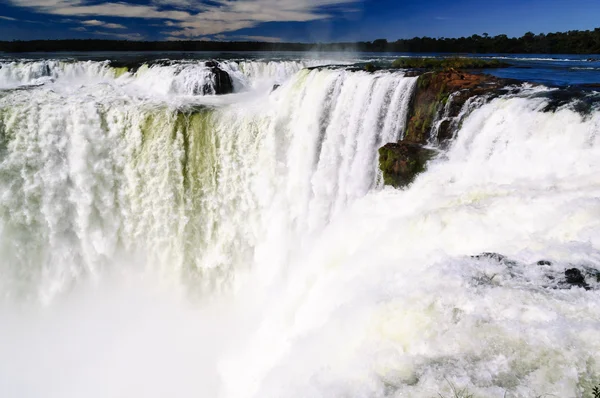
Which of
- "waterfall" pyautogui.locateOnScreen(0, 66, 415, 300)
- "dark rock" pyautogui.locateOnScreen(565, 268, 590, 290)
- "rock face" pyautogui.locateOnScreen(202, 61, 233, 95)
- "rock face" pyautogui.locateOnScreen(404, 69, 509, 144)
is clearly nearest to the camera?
"dark rock" pyautogui.locateOnScreen(565, 268, 590, 290)

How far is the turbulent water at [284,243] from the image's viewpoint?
11.3 feet

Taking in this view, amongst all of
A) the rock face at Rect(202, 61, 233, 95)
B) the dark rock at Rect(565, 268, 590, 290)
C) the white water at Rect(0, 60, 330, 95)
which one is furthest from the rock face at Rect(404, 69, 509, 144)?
the white water at Rect(0, 60, 330, 95)

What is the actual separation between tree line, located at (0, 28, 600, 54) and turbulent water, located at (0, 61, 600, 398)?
23.3m

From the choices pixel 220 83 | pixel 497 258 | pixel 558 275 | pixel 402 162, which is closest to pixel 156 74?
pixel 220 83

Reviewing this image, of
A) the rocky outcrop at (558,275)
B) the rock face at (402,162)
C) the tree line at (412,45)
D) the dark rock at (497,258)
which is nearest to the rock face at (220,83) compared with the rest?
the rock face at (402,162)

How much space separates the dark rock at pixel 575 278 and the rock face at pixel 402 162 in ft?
11.0

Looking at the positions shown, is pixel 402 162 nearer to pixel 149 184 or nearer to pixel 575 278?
pixel 575 278

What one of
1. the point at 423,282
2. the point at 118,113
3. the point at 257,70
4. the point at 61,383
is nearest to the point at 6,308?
the point at 61,383

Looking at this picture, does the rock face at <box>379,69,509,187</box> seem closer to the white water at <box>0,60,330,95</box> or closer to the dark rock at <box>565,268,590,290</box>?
the dark rock at <box>565,268,590,290</box>

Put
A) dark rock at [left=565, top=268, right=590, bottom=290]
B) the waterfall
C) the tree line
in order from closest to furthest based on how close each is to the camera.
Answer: dark rock at [left=565, top=268, right=590, bottom=290]
the waterfall
the tree line

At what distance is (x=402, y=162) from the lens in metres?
6.99

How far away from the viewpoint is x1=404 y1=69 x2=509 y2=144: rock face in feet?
24.3

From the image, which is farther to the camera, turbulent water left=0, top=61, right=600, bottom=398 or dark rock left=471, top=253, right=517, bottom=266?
dark rock left=471, top=253, right=517, bottom=266

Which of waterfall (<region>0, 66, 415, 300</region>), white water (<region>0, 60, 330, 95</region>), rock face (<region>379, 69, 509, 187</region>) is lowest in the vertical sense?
waterfall (<region>0, 66, 415, 300</region>)
